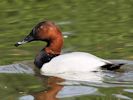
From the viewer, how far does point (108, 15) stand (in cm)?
1244

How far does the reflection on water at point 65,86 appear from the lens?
22.9ft

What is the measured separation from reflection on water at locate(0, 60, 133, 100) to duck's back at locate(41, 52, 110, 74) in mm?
150

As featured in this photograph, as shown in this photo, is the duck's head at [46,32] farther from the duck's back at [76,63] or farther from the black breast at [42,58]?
the duck's back at [76,63]

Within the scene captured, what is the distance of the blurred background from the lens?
9641 mm

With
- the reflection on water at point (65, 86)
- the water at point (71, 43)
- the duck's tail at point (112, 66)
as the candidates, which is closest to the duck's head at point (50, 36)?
the water at point (71, 43)

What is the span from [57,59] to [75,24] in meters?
3.48

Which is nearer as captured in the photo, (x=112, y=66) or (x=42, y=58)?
(x=112, y=66)

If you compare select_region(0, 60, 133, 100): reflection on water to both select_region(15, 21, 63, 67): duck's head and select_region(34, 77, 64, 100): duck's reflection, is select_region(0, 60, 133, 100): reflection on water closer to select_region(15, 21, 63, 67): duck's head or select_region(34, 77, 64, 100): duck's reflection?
select_region(34, 77, 64, 100): duck's reflection

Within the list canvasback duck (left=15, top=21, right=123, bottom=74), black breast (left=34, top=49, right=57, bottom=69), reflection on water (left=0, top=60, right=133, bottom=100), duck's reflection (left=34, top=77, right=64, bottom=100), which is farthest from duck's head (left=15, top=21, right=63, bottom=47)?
duck's reflection (left=34, top=77, right=64, bottom=100)

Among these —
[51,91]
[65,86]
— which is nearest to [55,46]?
[65,86]

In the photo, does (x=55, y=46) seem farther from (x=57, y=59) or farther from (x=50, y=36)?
(x=57, y=59)

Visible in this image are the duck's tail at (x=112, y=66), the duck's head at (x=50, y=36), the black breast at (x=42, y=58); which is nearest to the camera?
the duck's tail at (x=112, y=66)

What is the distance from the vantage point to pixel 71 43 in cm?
1023

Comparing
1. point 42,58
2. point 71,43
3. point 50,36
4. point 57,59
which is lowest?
point 71,43
